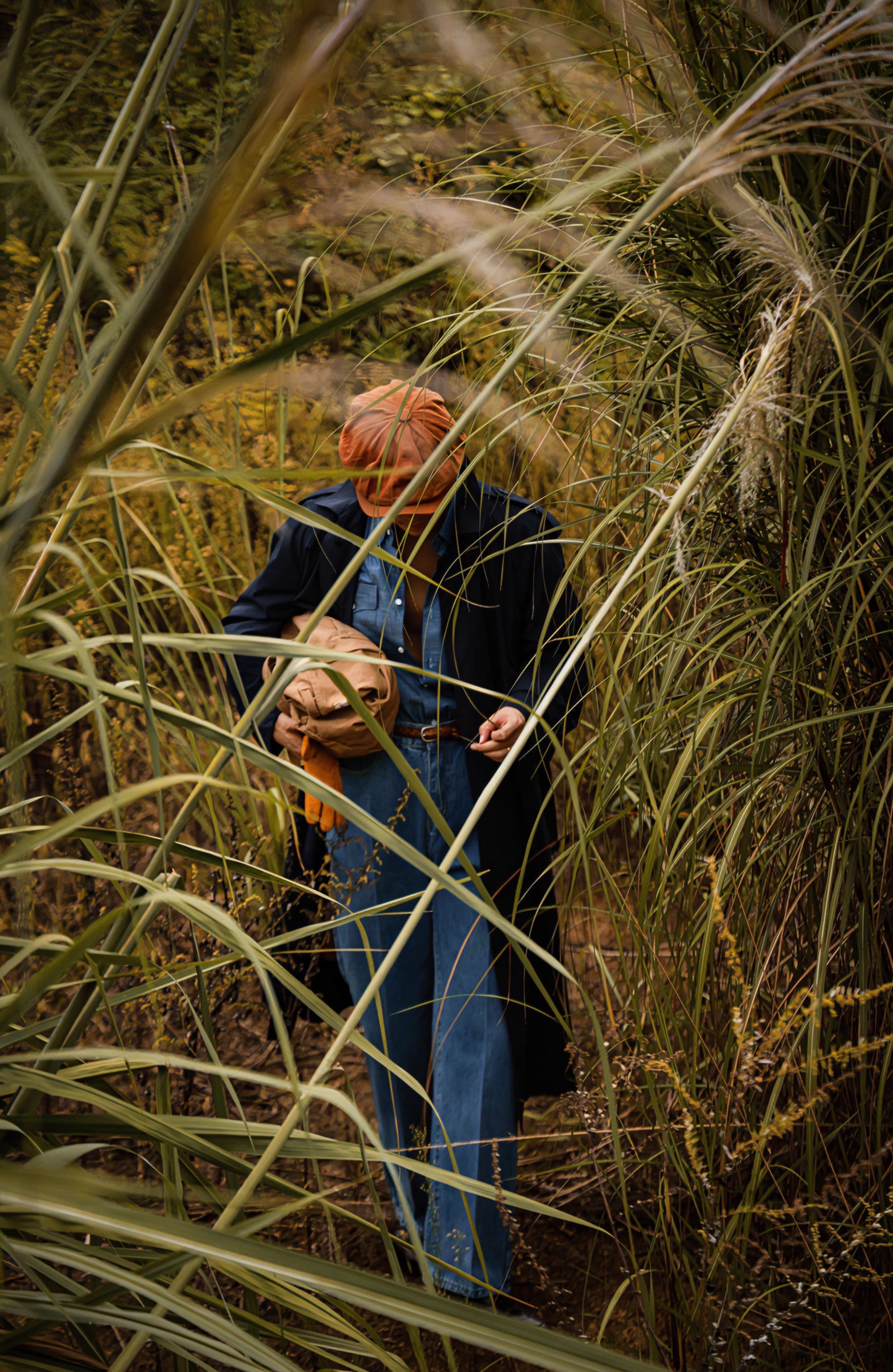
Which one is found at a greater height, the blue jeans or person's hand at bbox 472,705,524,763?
person's hand at bbox 472,705,524,763

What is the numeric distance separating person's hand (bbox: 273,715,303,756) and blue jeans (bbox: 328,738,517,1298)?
10 centimetres

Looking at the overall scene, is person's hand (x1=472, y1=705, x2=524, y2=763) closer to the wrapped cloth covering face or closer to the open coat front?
the open coat front

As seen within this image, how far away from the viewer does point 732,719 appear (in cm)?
116

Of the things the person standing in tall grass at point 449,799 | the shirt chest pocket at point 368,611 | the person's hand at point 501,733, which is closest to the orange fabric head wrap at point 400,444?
the person standing in tall grass at point 449,799

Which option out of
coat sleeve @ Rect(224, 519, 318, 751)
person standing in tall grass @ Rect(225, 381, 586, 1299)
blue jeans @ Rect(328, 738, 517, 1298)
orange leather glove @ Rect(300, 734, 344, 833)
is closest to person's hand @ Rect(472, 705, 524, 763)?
person standing in tall grass @ Rect(225, 381, 586, 1299)

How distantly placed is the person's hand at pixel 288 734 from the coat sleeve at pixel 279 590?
2cm

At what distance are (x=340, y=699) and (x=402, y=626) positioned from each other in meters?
0.16

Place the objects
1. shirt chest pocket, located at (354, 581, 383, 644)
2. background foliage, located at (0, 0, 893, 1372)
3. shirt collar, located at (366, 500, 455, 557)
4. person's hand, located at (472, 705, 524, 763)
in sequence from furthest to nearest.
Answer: shirt chest pocket, located at (354, 581, 383, 644), shirt collar, located at (366, 500, 455, 557), person's hand, located at (472, 705, 524, 763), background foliage, located at (0, 0, 893, 1372)

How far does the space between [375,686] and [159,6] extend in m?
1.06

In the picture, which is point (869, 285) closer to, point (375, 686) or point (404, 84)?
point (375, 686)

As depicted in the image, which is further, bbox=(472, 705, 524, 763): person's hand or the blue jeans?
the blue jeans

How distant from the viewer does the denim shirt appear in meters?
1.64

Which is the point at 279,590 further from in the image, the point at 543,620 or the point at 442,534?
the point at 543,620

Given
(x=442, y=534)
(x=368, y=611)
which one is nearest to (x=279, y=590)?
(x=368, y=611)
